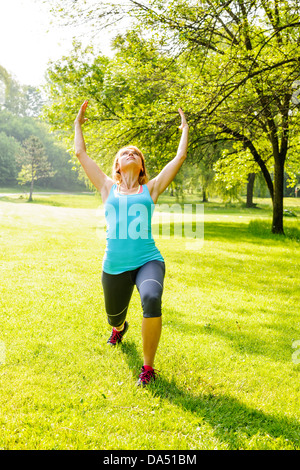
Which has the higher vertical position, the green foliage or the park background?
the green foliage

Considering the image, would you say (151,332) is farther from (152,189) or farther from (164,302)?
(164,302)

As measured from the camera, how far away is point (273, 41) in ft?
34.9

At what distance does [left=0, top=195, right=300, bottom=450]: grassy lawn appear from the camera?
250cm

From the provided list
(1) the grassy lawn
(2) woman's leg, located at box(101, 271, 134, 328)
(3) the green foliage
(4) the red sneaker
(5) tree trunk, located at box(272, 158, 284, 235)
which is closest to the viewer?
(1) the grassy lawn

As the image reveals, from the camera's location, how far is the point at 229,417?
272cm

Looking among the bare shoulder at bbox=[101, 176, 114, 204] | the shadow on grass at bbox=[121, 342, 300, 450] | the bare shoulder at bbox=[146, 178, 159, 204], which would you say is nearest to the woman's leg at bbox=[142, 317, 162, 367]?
the shadow on grass at bbox=[121, 342, 300, 450]

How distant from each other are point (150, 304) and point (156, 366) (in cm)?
88

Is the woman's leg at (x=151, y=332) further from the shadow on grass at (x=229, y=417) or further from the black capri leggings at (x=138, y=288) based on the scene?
the shadow on grass at (x=229, y=417)

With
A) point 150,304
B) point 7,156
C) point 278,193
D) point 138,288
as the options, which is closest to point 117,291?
point 138,288

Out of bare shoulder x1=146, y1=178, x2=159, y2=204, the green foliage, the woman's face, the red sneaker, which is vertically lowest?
the red sneaker

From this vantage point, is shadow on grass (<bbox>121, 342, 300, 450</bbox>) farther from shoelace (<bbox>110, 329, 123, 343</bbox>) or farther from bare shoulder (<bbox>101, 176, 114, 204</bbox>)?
bare shoulder (<bbox>101, 176, 114, 204</bbox>)

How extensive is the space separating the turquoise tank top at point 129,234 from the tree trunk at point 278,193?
11.3 metres

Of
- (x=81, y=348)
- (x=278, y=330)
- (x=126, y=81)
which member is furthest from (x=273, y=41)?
(x=81, y=348)
